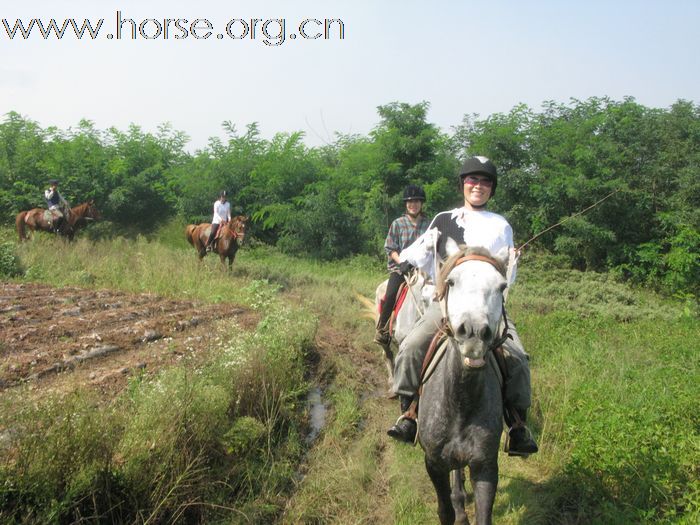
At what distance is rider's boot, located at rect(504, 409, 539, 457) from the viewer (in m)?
3.93

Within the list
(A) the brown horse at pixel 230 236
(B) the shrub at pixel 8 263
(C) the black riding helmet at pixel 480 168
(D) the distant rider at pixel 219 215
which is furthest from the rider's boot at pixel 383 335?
(B) the shrub at pixel 8 263

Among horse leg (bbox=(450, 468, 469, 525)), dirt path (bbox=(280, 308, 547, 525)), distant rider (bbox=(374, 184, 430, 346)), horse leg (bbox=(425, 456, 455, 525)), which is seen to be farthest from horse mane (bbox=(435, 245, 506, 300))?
distant rider (bbox=(374, 184, 430, 346))

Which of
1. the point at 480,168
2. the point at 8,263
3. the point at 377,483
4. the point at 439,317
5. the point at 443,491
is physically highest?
the point at 480,168

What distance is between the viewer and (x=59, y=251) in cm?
1469

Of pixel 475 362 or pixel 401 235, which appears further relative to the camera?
pixel 401 235

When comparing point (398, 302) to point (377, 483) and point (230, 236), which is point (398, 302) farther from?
point (230, 236)

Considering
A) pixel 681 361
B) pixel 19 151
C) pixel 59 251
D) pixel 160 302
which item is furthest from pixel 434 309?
pixel 19 151

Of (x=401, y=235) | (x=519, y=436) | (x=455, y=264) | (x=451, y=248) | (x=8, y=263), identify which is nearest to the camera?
(x=455, y=264)

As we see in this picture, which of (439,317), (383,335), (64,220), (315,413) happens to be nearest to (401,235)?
(383,335)

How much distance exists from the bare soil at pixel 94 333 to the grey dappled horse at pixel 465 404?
2941 millimetres

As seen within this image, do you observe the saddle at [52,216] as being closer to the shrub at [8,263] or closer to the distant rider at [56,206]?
the distant rider at [56,206]

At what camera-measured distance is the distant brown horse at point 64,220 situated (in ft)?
62.3

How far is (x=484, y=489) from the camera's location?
360cm

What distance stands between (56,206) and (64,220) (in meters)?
0.54
